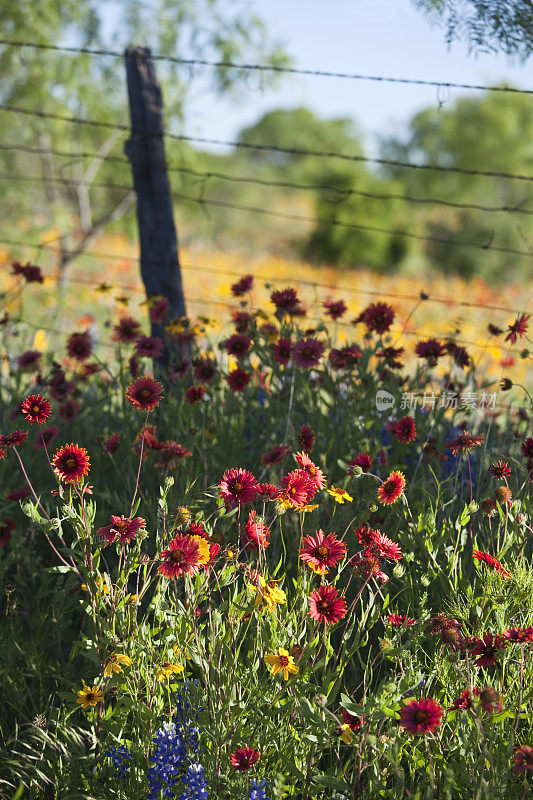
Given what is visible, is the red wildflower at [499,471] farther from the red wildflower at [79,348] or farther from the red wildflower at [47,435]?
the red wildflower at [79,348]

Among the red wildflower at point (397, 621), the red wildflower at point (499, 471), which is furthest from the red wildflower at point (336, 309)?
the red wildflower at point (397, 621)

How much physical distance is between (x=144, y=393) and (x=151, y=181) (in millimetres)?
2148

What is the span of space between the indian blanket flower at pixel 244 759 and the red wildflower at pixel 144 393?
2.65 ft

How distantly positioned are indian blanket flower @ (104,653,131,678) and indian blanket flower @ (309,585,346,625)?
43 cm

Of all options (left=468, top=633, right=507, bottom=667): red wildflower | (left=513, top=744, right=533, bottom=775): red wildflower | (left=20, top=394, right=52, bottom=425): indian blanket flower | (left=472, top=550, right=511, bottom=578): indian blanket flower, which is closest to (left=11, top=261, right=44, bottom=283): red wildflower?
(left=20, top=394, right=52, bottom=425): indian blanket flower

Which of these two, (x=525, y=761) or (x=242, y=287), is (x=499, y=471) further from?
(x=242, y=287)

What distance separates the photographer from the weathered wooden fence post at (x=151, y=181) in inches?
139

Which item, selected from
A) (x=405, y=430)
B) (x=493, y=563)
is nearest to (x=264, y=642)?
(x=493, y=563)

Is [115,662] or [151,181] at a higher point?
[151,181]

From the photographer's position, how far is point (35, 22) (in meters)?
7.07

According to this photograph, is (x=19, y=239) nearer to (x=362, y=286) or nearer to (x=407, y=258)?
(x=362, y=286)

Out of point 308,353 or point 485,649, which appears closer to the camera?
point 485,649

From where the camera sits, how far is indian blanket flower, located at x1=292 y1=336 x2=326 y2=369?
7.82ft

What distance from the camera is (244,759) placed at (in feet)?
4.74
